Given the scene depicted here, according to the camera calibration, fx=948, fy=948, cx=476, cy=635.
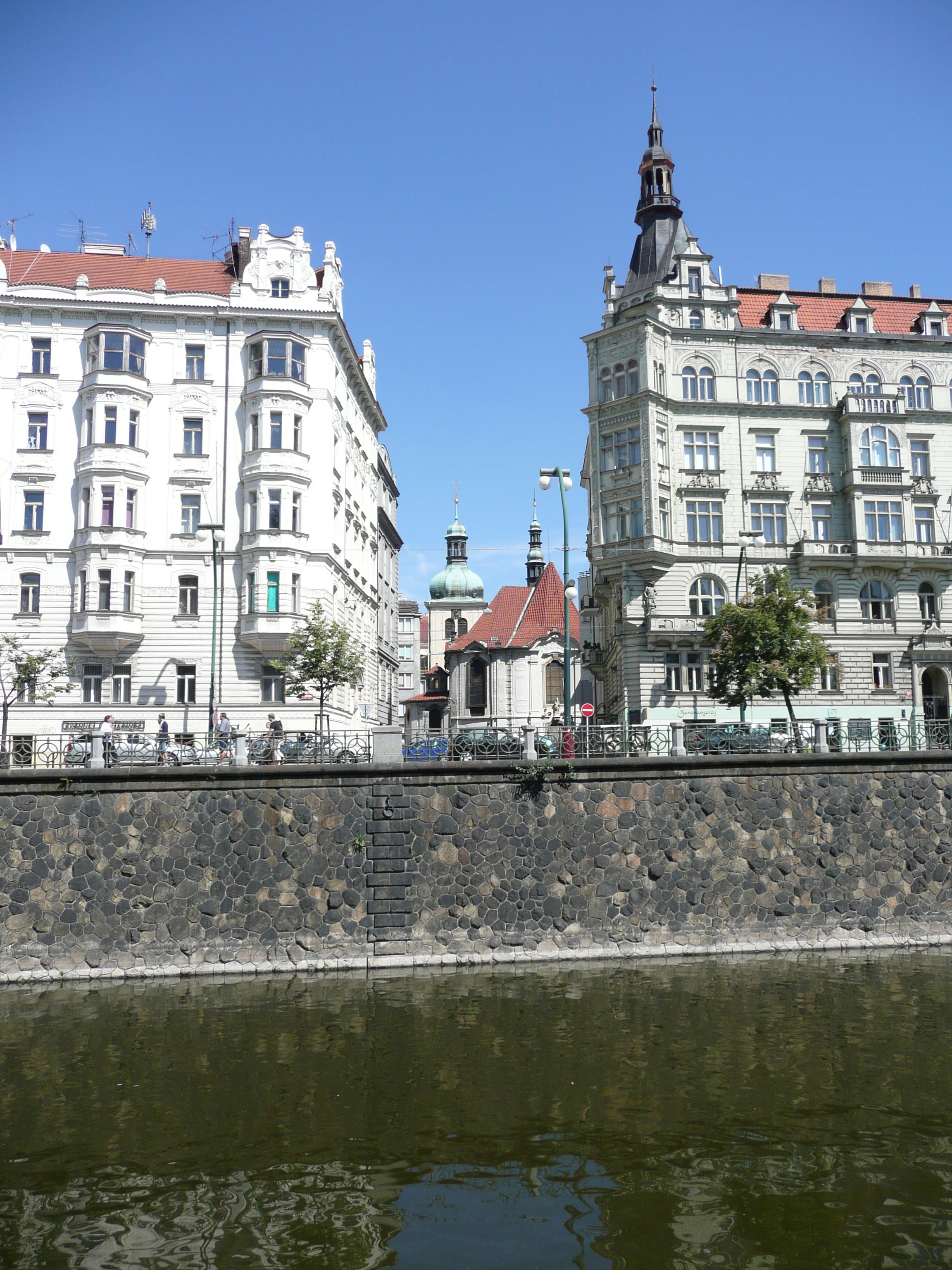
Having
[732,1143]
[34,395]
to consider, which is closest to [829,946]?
[732,1143]

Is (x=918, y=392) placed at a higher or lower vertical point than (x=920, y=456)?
higher

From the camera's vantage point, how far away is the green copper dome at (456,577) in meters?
114

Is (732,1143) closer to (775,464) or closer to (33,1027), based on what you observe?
(33,1027)

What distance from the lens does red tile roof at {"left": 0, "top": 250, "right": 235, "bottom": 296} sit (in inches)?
1651

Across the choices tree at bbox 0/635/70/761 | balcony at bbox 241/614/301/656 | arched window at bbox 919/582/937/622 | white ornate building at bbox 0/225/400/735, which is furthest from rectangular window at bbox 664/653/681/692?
tree at bbox 0/635/70/761

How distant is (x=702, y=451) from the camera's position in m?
45.2

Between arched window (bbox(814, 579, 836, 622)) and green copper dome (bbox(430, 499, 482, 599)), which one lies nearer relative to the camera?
arched window (bbox(814, 579, 836, 622))

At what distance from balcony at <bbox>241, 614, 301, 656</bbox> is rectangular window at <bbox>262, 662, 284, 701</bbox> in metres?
1.06

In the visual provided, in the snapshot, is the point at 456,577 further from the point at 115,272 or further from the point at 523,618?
the point at 115,272

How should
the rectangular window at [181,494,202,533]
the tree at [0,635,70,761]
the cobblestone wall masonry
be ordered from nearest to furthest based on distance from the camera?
1. the cobblestone wall masonry
2. the tree at [0,635,70,761]
3. the rectangular window at [181,494,202,533]

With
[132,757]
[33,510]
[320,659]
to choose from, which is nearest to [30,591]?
[33,510]

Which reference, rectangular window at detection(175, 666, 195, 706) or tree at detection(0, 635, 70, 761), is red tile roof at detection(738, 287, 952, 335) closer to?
rectangular window at detection(175, 666, 195, 706)

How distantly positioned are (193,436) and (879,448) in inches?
1259

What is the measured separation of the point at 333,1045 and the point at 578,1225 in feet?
23.1
